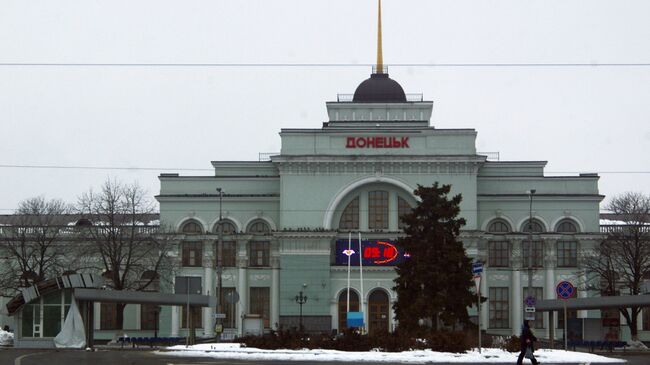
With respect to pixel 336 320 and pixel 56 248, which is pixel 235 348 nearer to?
pixel 336 320

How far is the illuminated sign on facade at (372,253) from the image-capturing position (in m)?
72.6

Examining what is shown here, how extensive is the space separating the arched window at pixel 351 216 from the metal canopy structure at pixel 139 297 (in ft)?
80.0

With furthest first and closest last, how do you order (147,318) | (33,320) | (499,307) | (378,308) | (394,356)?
(147,318)
(499,307)
(378,308)
(33,320)
(394,356)

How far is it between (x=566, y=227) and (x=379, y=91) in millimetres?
19084

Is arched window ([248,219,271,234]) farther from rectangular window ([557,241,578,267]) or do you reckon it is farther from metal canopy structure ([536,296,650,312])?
metal canopy structure ([536,296,650,312])

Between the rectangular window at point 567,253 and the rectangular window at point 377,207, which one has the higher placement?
the rectangular window at point 377,207

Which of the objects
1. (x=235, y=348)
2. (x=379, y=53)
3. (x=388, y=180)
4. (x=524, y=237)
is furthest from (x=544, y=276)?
(x=235, y=348)

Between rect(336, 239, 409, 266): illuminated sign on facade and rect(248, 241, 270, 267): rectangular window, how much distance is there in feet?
18.6

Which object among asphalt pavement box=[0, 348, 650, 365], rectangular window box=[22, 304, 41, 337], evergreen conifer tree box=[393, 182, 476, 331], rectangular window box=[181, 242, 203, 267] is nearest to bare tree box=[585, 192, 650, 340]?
evergreen conifer tree box=[393, 182, 476, 331]

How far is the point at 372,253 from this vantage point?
7281 cm

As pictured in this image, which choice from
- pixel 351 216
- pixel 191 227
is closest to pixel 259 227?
pixel 191 227

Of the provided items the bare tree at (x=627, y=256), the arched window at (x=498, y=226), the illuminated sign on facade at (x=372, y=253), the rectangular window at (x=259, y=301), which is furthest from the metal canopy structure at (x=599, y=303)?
the rectangular window at (x=259, y=301)

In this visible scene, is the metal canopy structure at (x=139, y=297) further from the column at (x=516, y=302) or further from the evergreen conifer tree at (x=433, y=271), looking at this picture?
the column at (x=516, y=302)

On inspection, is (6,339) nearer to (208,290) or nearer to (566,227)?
(208,290)
